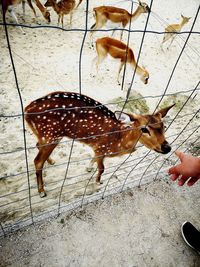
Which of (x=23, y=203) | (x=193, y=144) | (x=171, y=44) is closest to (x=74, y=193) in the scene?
(x=23, y=203)

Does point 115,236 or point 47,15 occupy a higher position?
point 115,236

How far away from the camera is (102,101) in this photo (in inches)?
192

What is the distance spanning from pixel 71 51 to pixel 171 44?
2.65m

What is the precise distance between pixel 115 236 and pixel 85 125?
49.4 inches

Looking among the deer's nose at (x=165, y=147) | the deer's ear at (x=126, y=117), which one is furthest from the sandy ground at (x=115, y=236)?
the deer's ear at (x=126, y=117)

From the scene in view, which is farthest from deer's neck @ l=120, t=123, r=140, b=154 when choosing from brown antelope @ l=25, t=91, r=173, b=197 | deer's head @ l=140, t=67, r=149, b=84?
deer's head @ l=140, t=67, r=149, b=84

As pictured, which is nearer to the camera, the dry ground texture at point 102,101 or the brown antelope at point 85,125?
the dry ground texture at point 102,101

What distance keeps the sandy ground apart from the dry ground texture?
1cm

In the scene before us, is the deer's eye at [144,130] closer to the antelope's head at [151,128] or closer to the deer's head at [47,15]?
the antelope's head at [151,128]

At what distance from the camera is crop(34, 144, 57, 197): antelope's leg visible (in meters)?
3.00

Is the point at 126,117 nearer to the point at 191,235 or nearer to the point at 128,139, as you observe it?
the point at 128,139

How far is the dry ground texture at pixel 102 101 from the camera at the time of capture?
263cm

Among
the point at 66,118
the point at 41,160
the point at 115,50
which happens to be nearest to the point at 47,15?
the point at 115,50

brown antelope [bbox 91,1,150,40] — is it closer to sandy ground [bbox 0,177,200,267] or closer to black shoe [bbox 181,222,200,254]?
sandy ground [bbox 0,177,200,267]
